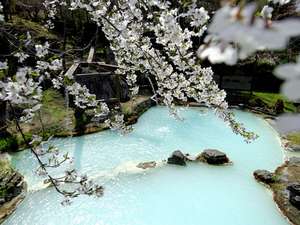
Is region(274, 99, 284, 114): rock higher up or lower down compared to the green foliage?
lower down

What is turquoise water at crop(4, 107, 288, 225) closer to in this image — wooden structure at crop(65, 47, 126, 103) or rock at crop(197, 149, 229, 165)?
rock at crop(197, 149, 229, 165)

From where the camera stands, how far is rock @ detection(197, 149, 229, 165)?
9.73 meters

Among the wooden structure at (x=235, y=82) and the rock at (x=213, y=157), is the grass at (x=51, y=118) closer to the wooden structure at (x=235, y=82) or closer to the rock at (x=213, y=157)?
the rock at (x=213, y=157)

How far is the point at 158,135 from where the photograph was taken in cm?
1153

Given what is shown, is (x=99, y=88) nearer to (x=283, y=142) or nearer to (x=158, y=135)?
(x=158, y=135)

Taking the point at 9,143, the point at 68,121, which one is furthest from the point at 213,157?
the point at 9,143

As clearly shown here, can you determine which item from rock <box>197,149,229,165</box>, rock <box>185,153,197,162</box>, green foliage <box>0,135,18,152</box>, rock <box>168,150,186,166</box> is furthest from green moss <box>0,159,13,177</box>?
rock <box>197,149,229,165</box>

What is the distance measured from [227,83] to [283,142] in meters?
6.44

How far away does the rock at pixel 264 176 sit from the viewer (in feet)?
29.4

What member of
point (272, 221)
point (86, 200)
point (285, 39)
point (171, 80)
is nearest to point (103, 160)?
point (86, 200)

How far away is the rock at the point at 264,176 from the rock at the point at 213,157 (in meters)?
0.88

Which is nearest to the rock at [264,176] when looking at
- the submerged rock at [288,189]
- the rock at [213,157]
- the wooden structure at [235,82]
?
the submerged rock at [288,189]

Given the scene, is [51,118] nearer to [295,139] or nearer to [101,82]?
[101,82]

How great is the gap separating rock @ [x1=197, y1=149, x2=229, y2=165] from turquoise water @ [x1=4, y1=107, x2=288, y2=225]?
185 mm
